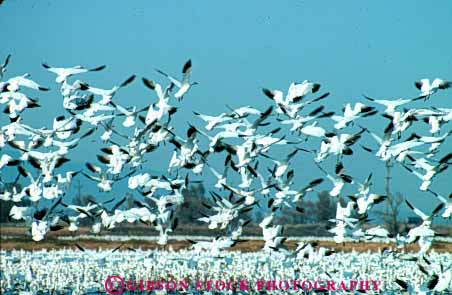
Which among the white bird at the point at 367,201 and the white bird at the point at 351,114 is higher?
the white bird at the point at 351,114

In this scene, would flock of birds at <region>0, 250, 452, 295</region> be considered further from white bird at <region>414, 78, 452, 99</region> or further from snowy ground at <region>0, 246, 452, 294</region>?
white bird at <region>414, 78, 452, 99</region>

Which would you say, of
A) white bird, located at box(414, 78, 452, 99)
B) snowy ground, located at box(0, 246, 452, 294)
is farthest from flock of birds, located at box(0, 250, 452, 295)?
white bird, located at box(414, 78, 452, 99)

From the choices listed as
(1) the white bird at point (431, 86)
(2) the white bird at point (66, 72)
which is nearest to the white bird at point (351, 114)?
(1) the white bird at point (431, 86)

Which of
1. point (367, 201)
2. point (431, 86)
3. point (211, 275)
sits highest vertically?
point (431, 86)

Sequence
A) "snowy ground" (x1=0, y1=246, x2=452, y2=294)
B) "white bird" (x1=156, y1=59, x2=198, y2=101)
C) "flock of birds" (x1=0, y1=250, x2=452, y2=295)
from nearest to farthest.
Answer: "white bird" (x1=156, y1=59, x2=198, y2=101), "snowy ground" (x1=0, y1=246, x2=452, y2=294), "flock of birds" (x1=0, y1=250, x2=452, y2=295)

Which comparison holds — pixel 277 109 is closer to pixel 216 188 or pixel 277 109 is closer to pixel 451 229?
pixel 216 188

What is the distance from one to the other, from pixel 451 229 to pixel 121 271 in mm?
49839

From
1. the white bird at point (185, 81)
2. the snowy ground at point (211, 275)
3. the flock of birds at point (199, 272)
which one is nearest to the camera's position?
the white bird at point (185, 81)

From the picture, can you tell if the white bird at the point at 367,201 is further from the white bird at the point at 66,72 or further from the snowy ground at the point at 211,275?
the white bird at the point at 66,72

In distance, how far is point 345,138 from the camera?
14508 millimetres

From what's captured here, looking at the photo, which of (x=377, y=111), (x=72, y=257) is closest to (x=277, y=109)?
(x=377, y=111)

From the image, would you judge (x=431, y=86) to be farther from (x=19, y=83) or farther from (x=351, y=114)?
(x=19, y=83)

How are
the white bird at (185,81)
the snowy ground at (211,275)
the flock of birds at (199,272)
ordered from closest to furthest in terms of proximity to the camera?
the white bird at (185,81)
the snowy ground at (211,275)
the flock of birds at (199,272)

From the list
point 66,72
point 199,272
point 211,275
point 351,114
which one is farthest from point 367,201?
point 199,272
